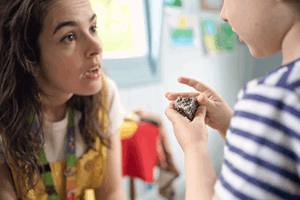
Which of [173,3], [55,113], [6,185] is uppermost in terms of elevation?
[173,3]

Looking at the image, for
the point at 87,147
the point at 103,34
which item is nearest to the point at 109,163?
the point at 87,147

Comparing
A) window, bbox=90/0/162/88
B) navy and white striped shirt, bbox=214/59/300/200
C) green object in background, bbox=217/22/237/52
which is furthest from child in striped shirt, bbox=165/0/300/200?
green object in background, bbox=217/22/237/52

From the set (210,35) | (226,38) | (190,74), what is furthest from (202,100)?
(226,38)

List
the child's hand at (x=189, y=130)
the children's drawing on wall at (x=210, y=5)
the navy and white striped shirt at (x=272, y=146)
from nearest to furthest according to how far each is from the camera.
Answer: the navy and white striped shirt at (x=272, y=146), the child's hand at (x=189, y=130), the children's drawing on wall at (x=210, y=5)

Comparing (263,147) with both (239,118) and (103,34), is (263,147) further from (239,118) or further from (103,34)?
(103,34)

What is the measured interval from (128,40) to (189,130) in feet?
4.47

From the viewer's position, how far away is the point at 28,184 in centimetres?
72

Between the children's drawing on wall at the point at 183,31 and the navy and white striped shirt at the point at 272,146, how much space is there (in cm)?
167

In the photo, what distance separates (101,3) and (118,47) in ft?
1.03

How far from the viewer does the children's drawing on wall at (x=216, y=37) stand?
7.26 feet

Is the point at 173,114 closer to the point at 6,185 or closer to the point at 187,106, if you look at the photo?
the point at 187,106

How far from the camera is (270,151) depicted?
327 millimetres

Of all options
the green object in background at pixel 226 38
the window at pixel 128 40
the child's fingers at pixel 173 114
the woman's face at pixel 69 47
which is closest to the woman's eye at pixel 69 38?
the woman's face at pixel 69 47

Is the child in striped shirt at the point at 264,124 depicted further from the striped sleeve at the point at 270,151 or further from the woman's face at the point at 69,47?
the woman's face at the point at 69,47
